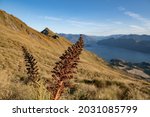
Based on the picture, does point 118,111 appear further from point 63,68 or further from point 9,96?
point 9,96

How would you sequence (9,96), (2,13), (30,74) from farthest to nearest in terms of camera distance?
(2,13) → (9,96) → (30,74)

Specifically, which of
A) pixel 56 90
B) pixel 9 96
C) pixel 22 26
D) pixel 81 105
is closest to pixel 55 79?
pixel 56 90

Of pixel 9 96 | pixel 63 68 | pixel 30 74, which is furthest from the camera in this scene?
pixel 9 96

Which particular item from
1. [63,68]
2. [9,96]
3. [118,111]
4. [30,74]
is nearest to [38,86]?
[30,74]

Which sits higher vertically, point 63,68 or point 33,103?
point 63,68

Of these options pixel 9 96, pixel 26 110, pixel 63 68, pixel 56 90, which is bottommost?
pixel 9 96

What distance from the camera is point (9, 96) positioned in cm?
453

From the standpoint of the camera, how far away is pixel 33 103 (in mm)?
2842

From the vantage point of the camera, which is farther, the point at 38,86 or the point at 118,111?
the point at 38,86

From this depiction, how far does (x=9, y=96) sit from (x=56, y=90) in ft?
6.52

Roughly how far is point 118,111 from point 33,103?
0.79 metres

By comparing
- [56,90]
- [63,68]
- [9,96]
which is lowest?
[9,96]

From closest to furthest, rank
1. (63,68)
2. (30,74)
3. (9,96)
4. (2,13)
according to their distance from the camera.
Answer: (63,68)
(30,74)
(9,96)
(2,13)

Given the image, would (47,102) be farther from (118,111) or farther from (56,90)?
(118,111)
